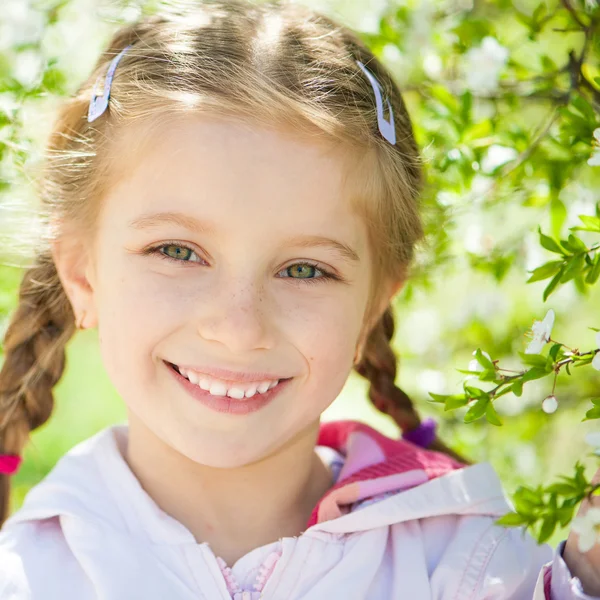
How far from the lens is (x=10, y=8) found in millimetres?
2531

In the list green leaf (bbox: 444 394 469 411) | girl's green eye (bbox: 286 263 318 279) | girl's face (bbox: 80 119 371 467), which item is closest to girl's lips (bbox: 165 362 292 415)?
girl's face (bbox: 80 119 371 467)

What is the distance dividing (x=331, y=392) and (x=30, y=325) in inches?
32.3

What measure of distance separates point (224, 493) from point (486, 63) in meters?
1.23

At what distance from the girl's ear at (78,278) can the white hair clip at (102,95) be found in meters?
0.29

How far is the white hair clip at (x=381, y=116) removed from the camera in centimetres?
204

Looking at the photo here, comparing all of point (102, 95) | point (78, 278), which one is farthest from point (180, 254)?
point (102, 95)

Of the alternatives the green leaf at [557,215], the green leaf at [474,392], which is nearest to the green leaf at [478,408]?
the green leaf at [474,392]

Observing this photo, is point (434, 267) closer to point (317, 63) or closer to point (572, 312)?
point (317, 63)

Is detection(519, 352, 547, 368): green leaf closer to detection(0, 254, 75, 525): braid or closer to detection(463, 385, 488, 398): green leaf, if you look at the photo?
detection(463, 385, 488, 398): green leaf

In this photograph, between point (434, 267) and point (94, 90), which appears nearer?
point (94, 90)

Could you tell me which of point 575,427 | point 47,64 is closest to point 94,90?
point 47,64

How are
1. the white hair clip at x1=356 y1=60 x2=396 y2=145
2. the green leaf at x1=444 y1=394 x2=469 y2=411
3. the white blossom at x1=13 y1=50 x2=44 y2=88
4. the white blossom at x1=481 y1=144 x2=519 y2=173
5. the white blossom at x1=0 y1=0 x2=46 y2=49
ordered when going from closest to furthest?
the green leaf at x1=444 y1=394 x2=469 y2=411 → the white hair clip at x1=356 y1=60 x2=396 y2=145 → the white blossom at x1=481 y1=144 x2=519 y2=173 → the white blossom at x1=13 y1=50 x2=44 y2=88 → the white blossom at x1=0 y1=0 x2=46 y2=49

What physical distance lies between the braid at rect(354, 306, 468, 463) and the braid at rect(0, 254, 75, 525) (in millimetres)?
784

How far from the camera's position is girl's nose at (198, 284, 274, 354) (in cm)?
179
